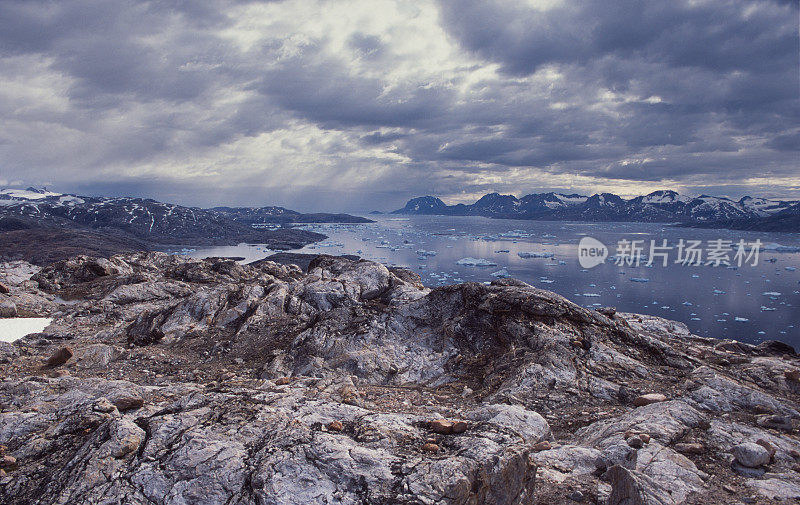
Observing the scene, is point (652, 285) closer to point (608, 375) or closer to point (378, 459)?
point (608, 375)

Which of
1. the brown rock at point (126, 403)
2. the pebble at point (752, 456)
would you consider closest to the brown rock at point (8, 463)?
the brown rock at point (126, 403)

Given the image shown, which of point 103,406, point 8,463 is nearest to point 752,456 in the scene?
point 103,406

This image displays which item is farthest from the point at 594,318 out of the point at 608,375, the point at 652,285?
the point at 652,285

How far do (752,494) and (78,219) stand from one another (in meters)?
180

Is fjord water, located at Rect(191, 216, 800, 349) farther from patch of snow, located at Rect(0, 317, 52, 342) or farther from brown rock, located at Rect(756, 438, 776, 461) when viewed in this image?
patch of snow, located at Rect(0, 317, 52, 342)

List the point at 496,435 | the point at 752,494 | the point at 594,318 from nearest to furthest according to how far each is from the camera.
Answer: the point at 496,435, the point at 752,494, the point at 594,318

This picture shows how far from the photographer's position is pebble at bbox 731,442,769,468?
5504 millimetres

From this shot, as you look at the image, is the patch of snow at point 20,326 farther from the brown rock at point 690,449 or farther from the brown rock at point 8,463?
the brown rock at point 690,449

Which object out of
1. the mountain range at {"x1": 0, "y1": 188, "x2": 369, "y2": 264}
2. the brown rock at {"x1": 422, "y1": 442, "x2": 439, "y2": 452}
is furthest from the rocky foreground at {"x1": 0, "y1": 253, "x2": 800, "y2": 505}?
the mountain range at {"x1": 0, "y1": 188, "x2": 369, "y2": 264}

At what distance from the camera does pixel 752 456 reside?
551cm

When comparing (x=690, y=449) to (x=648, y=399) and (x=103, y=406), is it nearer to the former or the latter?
(x=648, y=399)

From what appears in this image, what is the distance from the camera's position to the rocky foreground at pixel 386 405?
159 inches

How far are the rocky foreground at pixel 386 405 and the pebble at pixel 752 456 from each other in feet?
0.08

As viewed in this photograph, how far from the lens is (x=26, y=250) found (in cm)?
7438
